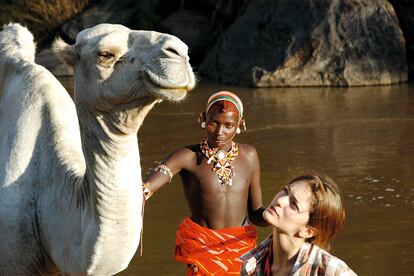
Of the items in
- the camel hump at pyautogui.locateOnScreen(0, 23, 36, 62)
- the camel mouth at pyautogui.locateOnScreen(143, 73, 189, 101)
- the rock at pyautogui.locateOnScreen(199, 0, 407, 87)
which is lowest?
the rock at pyautogui.locateOnScreen(199, 0, 407, 87)

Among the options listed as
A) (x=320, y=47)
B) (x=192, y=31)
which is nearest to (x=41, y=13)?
(x=192, y=31)

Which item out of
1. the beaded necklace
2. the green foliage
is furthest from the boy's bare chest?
the green foliage

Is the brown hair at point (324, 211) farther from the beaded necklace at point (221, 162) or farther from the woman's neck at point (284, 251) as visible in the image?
the beaded necklace at point (221, 162)

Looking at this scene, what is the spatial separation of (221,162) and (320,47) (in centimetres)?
1173

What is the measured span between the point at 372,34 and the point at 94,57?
1384cm

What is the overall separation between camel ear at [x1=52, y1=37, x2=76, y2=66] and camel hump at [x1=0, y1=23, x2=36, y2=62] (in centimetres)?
158

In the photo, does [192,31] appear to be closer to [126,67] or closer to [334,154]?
[334,154]

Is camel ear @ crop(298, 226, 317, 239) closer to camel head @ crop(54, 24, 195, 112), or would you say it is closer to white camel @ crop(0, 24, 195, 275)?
white camel @ crop(0, 24, 195, 275)

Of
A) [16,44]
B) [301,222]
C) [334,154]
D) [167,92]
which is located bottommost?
[334,154]

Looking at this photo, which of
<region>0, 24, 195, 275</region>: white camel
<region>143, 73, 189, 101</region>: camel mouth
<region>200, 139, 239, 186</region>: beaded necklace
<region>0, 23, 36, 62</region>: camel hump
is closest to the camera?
<region>143, 73, 189, 101</region>: camel mouth

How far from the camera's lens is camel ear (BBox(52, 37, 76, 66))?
3.29m

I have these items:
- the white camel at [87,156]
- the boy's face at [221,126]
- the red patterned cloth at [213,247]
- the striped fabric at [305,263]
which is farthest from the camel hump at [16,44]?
the striped fabric at [305,263]

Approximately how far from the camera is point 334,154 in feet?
32.7

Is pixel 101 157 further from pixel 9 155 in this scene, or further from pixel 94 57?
pixel 9 155
